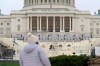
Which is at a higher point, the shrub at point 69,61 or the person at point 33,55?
the person at point 33,55

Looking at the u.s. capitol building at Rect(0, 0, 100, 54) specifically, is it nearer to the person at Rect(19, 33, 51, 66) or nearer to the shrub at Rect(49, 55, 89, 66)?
the shrub at Rect(49, 55, 89, 66)

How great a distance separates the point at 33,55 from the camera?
892 cm

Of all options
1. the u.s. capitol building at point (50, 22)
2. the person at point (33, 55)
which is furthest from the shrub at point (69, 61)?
the u.s. capitol building at point (50, 22)

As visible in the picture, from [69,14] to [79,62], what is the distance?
2848 inches

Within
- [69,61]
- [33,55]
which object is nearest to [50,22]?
[69,61]

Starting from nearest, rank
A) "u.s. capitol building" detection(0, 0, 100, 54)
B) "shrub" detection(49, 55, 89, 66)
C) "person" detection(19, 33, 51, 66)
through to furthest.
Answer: "person" detection(19, 33, 51, 66)
"shrub" detection(49, 55, 89, 66)
"u.s. capitol building" detection(0, 0, 100, 54)

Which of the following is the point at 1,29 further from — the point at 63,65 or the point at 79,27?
the point at 63,65

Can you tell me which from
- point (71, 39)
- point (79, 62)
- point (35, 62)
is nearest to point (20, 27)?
point (71, 39)

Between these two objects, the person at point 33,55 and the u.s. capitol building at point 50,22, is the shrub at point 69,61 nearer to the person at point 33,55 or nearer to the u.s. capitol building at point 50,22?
the person at point 33,55

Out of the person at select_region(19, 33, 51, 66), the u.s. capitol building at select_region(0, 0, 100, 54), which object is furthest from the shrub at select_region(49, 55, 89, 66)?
the u.s. capitol building at select_region(0, 0, 100, 54)

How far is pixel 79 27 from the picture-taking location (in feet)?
337

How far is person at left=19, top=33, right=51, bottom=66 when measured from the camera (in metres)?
8.80

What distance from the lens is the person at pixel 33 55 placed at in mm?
8805

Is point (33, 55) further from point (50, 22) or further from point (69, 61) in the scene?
point (50, 22)
